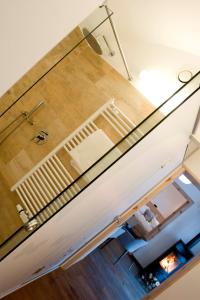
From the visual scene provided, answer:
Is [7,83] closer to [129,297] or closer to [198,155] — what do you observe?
[198,155]

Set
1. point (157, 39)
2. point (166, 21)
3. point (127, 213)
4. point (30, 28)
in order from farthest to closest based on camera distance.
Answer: point (127, 213) → point (157, 39) → point (166, 21) → point (30, 28)

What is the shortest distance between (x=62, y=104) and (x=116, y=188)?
35.8 inches

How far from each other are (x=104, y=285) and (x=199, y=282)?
1.53 meters

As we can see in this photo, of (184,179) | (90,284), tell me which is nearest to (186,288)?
(184,179)

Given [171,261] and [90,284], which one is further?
[171,261]

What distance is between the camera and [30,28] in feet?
2.48

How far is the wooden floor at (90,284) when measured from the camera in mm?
3059

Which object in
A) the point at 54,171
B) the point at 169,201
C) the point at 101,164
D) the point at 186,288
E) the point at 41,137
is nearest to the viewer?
the point at 101,164

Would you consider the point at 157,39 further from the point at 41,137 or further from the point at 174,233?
the point at 174,233

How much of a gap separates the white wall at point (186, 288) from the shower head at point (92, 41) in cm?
153

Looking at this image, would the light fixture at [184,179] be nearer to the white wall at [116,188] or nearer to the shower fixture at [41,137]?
the white wall at [116,188]

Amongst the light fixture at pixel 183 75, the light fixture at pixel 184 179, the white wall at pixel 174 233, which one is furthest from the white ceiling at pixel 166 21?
the white wall at pixel 174 233

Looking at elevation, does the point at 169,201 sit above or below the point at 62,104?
below

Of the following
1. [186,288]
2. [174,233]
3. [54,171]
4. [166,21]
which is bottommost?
[186,288]
